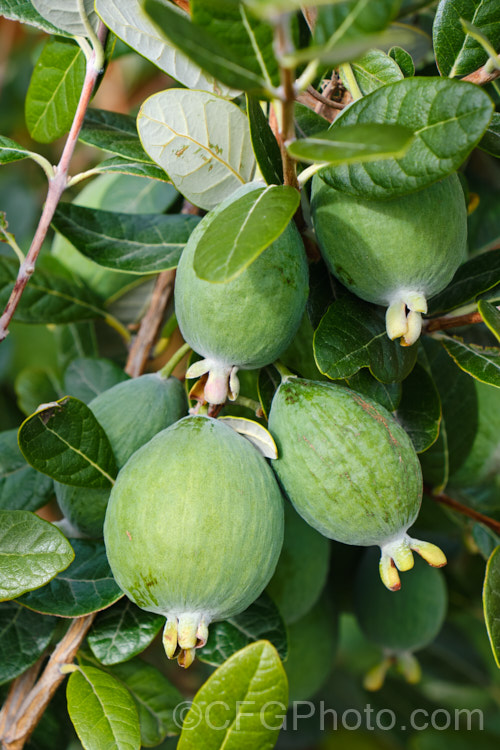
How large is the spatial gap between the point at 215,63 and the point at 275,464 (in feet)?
1.31

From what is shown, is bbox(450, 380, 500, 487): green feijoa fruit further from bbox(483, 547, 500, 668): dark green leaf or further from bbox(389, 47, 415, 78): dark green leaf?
bbox(389, 47, 415, 78): dark green leaf

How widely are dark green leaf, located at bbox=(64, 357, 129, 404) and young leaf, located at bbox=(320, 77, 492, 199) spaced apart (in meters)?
0.60

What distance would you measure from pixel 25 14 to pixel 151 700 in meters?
0.96

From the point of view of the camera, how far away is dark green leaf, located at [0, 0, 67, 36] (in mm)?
837

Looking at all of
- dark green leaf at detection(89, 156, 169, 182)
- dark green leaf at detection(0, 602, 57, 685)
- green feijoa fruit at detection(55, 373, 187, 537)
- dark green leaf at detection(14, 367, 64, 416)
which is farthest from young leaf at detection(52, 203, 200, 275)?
dark green leaf at detection(0, 602, 57, 685)

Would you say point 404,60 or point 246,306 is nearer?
point 246,306

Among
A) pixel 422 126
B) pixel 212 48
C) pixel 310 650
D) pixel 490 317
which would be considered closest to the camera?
pixel 212 48

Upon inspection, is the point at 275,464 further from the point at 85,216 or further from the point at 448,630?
the point at 448,630

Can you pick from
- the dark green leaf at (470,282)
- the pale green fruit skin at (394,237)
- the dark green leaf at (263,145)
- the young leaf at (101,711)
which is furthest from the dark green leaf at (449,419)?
the young leaf at (101,711)

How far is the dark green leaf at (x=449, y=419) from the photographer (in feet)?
3.42

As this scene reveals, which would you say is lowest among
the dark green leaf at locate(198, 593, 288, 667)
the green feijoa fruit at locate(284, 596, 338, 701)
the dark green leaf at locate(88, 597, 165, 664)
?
the green feijoa fruit at locate(284, 596, 338, 701)

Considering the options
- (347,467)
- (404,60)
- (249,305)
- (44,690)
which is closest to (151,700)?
(44,690)

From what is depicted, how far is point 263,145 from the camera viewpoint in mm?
642

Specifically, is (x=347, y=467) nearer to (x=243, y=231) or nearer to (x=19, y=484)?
(x=243, y=231)
